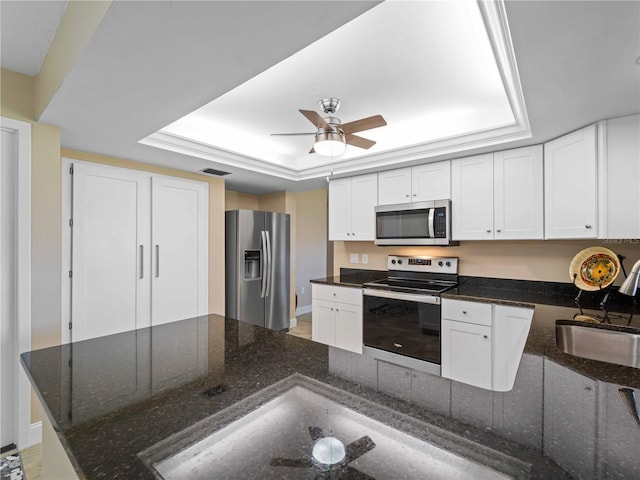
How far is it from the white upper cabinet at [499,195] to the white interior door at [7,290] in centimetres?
343

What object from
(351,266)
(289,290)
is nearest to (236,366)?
(351,266)

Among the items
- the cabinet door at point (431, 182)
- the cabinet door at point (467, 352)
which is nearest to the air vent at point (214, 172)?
the cabinet door at point (431, 182)

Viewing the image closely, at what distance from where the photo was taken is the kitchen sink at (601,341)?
64.5 inches

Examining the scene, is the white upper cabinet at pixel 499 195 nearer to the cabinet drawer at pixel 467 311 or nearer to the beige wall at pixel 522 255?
the beige wall at pixel 522 255

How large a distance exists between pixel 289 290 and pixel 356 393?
12.5 ft

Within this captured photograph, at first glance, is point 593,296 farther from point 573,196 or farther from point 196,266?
point 196,266

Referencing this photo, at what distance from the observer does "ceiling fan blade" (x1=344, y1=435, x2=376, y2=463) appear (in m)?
0.59

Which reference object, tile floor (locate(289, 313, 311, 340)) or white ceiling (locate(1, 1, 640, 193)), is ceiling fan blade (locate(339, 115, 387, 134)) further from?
tile floor (locate(289, 313, 311, 340))

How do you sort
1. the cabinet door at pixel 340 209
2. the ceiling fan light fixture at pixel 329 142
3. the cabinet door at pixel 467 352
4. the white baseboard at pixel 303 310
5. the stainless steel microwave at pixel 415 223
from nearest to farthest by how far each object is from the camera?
the ceiling fan light fixture at pixel 329 142, the cabinet door at pixel 467 352, the stainless steel microwave at pixel 415 223, the cabinet door at pixel 340 209, the white baseboard at pixel 303 310

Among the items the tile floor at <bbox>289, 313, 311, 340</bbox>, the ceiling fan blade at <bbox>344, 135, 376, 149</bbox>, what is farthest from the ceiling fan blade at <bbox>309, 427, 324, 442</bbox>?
the tile floor at <bbox>289, 313, 311, 340</bbox>

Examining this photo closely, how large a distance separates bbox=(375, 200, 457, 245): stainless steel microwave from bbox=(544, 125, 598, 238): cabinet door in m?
0.80

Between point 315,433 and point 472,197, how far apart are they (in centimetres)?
277

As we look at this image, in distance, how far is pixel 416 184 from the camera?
322cm

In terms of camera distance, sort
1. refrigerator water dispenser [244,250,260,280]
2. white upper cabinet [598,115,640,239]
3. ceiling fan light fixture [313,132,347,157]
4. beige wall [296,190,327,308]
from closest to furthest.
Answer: white upper cabinet [598,115,640,239]
ceiling fan light fixture [313,132,347,157]
refrigerator water dispenser [244,250,260,280]
beige wall [296,190,327,308]
